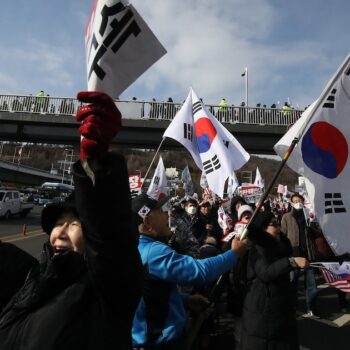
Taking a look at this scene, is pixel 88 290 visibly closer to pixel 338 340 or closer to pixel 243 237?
pixel 243 237

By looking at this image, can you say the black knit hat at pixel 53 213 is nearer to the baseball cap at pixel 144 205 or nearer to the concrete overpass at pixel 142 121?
the baseball cap at pixel 144 205

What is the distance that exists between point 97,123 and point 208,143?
13.7 feet

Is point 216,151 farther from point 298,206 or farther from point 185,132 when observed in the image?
point 298,206

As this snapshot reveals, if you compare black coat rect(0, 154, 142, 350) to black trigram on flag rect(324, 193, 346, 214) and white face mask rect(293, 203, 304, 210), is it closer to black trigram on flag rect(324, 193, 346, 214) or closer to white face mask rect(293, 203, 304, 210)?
black trigram on flag rect(324, 193, 346, 214)

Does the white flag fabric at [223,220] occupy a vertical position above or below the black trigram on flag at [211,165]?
below

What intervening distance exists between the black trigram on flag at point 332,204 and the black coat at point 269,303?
581mm

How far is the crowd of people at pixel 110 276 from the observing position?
1037mm

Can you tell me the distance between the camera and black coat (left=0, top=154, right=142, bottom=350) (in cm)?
103

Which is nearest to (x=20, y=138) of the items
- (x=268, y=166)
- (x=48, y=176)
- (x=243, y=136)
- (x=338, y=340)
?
(x=243, y=136)

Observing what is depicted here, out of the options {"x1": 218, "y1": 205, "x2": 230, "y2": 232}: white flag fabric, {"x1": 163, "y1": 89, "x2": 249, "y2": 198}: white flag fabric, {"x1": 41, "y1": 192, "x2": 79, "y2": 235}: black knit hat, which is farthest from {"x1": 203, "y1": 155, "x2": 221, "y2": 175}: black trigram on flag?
{"x1": 218, "y1": 205, "x2": 230, "y2": 232}: white flag fabric

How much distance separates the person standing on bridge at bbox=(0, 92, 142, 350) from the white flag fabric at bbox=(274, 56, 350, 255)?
2.23m

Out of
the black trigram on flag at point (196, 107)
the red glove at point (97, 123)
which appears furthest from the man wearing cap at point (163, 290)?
the black trigram on flag at point (196, 107)

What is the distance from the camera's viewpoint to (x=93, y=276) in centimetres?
110

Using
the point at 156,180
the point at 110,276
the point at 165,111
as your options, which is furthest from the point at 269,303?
the point at 165,111
